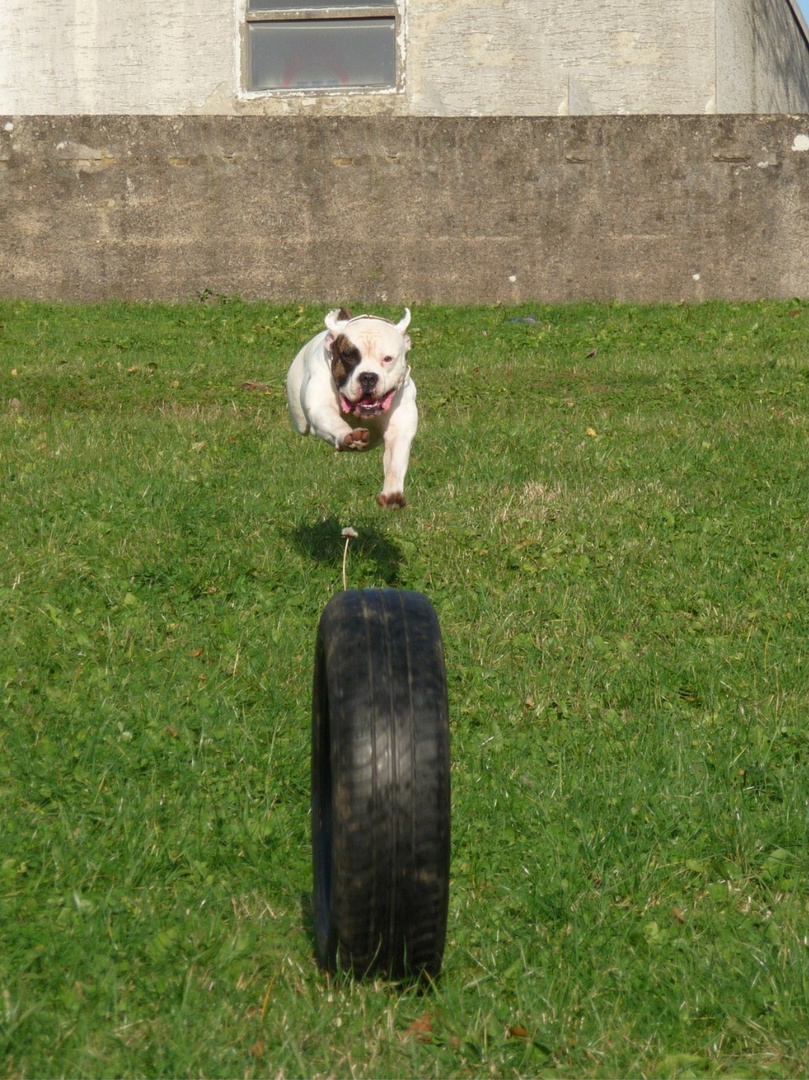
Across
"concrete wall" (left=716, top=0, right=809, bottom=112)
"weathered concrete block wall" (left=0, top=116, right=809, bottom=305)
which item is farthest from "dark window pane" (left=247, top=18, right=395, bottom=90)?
"concrete wall" (left=716, top=0, right=809, bottom=112)

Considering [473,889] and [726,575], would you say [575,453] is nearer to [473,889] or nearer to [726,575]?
[726,575]

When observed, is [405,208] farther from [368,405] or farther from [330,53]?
[368,405]

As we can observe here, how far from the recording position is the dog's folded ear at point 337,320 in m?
6.00

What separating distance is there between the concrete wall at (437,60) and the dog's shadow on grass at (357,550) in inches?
506

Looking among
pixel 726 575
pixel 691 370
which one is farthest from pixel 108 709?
pixel 691 370

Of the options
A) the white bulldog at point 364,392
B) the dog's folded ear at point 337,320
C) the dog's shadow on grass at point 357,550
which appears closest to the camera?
the white bulldog at point 364,392

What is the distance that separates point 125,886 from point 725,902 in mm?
1729

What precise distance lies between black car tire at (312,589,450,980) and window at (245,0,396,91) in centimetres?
1720

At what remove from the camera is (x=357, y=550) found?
696 centimetres

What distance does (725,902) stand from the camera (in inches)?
158

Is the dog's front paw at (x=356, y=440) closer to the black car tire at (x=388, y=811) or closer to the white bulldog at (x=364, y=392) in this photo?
the white bulldog at (x=364, y=392)

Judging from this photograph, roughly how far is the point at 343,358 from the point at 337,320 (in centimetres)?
30

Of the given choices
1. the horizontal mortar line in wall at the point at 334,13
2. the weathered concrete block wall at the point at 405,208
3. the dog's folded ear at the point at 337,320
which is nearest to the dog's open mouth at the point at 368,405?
the dog's folded ear at the point at 337,320

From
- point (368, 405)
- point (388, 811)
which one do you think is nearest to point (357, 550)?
point (368, 405)
